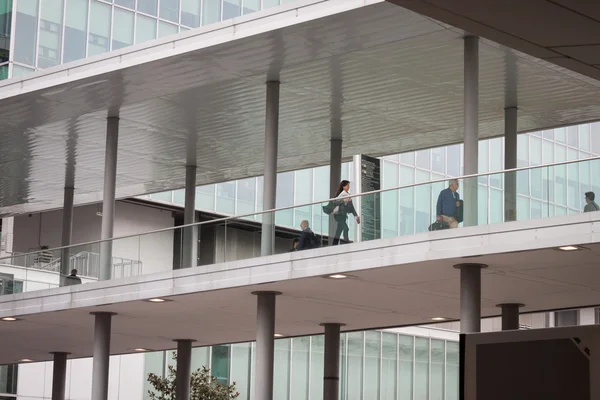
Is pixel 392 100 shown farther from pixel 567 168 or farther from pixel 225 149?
pixel 567 168

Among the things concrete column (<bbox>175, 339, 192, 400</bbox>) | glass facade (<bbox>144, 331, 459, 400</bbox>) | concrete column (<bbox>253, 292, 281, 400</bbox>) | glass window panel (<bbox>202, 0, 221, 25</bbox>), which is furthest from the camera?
glass window panel (<bbox>202, 0, 221, 25</bbox>)

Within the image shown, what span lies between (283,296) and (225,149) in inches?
369

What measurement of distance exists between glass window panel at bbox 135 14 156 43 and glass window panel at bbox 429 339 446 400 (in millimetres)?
21556

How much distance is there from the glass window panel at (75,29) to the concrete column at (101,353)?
22.5m

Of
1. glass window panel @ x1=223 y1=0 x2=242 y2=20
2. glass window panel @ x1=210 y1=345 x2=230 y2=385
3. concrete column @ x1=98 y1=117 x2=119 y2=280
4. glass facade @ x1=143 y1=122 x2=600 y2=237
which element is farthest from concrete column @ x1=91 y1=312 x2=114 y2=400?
glass window panel @ x1=223 y1=0 x2=242 y2=20

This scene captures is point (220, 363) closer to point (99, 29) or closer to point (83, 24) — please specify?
point (99, 29)

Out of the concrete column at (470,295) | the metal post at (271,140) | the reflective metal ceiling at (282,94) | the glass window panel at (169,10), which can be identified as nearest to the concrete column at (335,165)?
the reflective metal ceiling at (282,94)

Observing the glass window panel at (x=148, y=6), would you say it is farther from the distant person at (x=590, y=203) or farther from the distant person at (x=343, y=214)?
the distant person at (x=590, y=203)

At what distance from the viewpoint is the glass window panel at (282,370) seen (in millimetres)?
53188

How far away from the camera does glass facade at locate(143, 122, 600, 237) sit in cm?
2066

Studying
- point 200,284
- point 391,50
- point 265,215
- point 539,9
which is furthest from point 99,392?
point 539,9

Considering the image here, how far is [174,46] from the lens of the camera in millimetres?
25375

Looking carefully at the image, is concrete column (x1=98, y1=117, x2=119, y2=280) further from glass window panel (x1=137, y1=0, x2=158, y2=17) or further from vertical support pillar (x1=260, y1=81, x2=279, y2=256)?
glass window panel (x1=137, y1=0, x2=158, y2=17)

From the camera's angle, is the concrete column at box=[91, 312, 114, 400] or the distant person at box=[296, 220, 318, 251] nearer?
the distant person at box=[296, 220, 318, 251]
